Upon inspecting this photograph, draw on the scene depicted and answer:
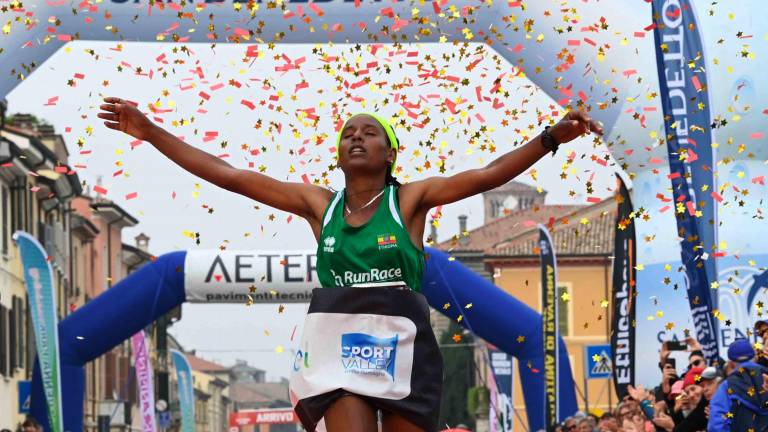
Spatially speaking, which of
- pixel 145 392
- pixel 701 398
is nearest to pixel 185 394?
pixel 145 392

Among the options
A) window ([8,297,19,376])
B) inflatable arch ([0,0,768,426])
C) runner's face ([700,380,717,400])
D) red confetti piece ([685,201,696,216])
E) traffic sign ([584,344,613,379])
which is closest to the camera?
runner's face ([700,380,717,400])

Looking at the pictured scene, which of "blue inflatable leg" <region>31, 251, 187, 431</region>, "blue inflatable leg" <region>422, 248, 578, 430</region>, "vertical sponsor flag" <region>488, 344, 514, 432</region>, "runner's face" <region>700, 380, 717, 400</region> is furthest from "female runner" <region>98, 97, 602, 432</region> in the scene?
"vertical sponsor flag" <region>488, 344, 514, 432</region>

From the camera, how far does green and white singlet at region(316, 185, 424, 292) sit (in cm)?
530

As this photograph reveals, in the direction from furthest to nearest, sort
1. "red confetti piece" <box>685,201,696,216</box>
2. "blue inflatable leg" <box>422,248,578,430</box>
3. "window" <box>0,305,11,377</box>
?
"window" <box>0,305,11,377</box> → "blue inflatable leg" <box>422,248,578,430</box> → "red confetti piece" <box>685,201,696,216</box>

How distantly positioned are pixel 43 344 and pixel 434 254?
167 inches

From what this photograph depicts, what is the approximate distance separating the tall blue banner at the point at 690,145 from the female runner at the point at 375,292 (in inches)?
178

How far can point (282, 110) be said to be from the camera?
8766 mm

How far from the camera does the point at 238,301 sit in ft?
54.9

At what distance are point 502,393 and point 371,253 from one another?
15.7 metres

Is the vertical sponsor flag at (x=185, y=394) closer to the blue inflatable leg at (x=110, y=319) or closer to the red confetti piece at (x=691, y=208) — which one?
the blue inflatable leg at (x=110, y=319)

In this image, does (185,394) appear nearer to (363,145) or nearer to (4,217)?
(4,217)

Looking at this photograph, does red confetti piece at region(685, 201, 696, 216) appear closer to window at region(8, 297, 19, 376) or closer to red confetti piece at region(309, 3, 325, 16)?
red confetti piece at region(309, 3, 325, 16)

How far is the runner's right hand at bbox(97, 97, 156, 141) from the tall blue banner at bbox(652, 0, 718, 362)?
478 cm

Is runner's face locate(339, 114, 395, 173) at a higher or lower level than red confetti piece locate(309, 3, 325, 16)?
lower
